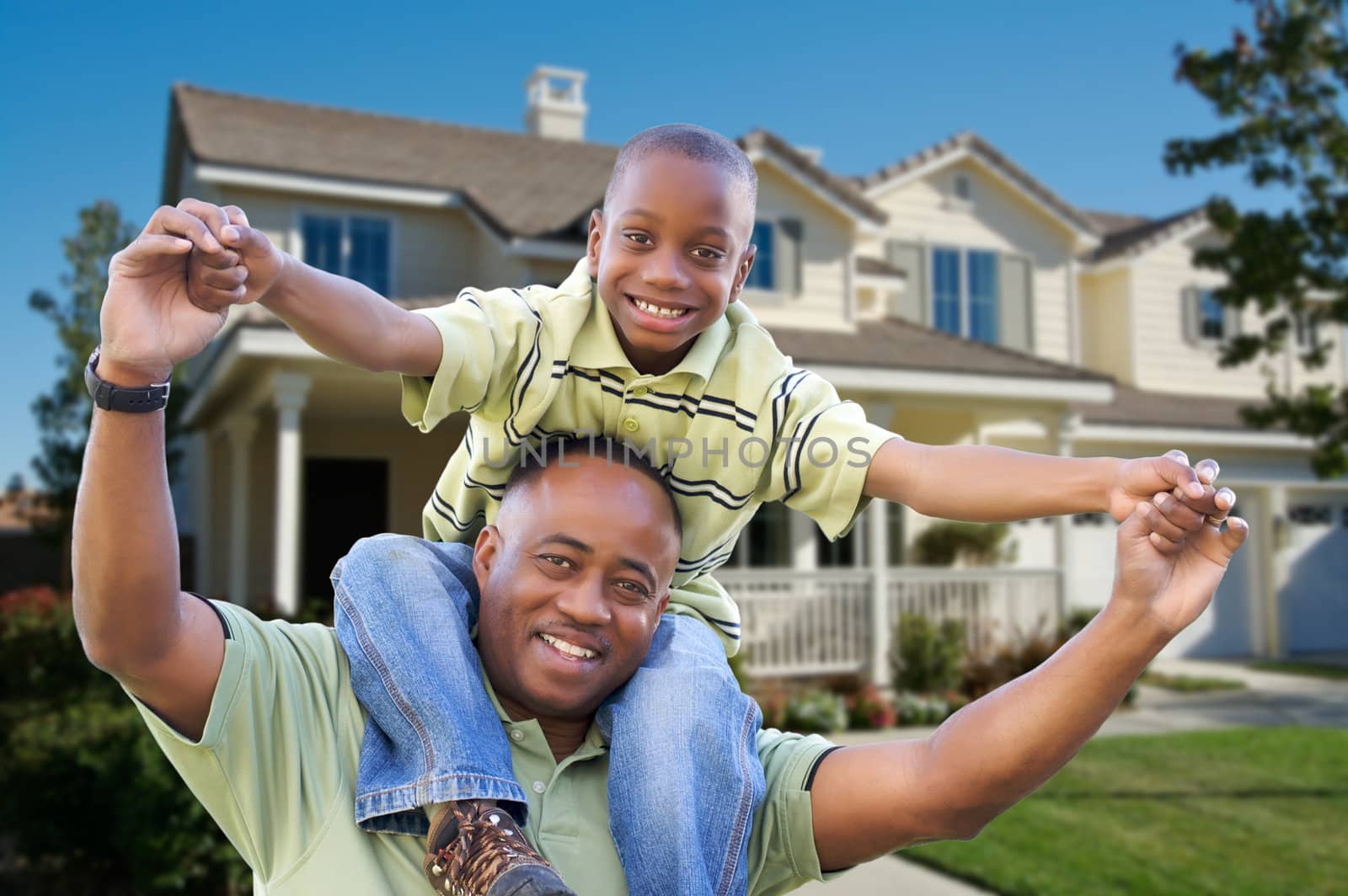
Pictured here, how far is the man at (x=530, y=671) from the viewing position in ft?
5.12

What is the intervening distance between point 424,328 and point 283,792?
31.9 inches

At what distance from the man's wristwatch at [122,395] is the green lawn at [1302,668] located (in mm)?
16594

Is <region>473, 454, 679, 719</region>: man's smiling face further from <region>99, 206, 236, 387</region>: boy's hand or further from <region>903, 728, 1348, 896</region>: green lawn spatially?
<region>903, 728, 1348, 896</region>: green lawn

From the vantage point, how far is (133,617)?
5.44 ft

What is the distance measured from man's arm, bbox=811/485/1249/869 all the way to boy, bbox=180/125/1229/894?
0.14 m

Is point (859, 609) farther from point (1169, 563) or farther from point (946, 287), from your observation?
point (1169, 563)

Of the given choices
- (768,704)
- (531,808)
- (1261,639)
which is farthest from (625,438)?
(1261,639)

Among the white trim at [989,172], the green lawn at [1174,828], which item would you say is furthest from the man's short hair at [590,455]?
the white trim at [989,172]

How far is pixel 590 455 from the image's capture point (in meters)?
2.17

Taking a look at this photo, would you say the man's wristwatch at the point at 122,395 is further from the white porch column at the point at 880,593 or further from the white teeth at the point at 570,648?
the white porch column at the point at 880,593

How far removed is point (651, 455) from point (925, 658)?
398 inches

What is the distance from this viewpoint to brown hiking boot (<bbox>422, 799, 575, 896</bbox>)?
5.39 feet

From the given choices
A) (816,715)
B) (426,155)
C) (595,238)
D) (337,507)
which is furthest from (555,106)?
(595,238)

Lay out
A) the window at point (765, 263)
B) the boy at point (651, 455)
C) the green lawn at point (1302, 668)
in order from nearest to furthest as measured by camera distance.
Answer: the boy at point (651, 455)
the window at point (765, 263)
the green lawn at point (1302, 668)
